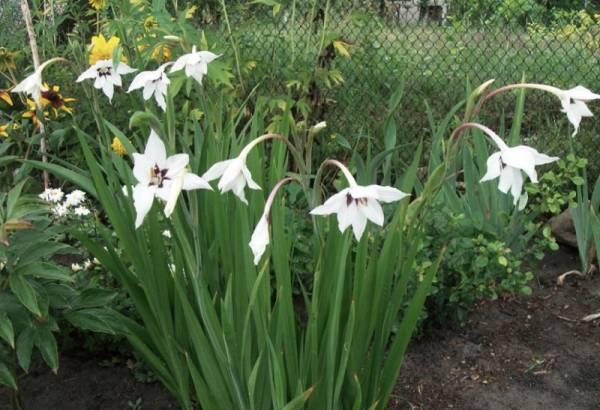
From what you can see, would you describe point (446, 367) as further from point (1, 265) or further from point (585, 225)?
point (1, 265)

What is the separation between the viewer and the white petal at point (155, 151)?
1.30 metres

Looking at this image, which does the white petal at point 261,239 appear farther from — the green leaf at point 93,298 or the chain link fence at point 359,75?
the chain link fence at point 359,75

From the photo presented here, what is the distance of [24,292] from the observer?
63.8 inches

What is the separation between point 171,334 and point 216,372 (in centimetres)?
19

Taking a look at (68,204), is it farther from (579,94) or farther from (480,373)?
(579,94)

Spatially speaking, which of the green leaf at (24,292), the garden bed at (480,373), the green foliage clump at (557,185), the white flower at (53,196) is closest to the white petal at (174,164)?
the green leaf at (24,292)

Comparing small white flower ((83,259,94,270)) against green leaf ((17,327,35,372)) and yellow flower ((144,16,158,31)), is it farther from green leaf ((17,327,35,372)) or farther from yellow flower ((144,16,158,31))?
yellow flower ((144,16,158,31))

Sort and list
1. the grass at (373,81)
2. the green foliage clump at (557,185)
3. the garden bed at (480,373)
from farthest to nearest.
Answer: the grass at (373,81) → the green foliage clump at (557,185) → the garden bed at (480,373)

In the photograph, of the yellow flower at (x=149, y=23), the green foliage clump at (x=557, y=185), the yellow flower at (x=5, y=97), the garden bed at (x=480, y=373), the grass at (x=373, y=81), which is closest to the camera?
the garden bed at (x=480, y=373)

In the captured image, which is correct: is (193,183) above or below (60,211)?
above

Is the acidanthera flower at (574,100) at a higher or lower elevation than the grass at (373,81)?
higher

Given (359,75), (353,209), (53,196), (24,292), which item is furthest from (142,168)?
(359,75)

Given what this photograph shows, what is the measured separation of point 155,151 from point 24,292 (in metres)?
0.56

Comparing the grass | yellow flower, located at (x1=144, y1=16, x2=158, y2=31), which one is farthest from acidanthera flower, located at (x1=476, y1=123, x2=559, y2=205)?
yellow flower, located at (x1=144, y1=16, x2=158, y2=31)
